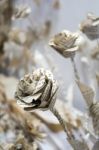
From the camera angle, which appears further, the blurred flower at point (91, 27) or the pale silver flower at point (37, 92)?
the blurred flower at point (91, 27)

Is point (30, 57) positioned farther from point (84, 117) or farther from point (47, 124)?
point (84, 117)

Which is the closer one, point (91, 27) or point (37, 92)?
point (37, 92)

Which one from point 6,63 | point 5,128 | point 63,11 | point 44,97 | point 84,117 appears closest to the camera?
point 44,97

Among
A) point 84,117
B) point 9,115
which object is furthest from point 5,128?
point 84,117
